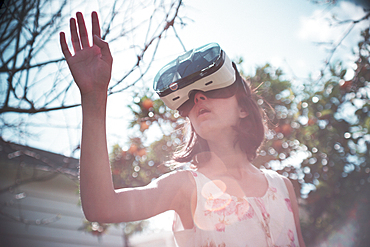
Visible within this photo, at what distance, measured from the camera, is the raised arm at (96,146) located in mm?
533

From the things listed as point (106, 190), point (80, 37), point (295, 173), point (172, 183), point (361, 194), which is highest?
point (80, 37)

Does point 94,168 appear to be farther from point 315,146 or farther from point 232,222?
Result: point 315,146

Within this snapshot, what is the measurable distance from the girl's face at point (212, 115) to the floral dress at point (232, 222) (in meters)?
0.18

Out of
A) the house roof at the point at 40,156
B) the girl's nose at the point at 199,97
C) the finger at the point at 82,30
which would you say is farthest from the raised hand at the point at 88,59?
the house roof at the point at 40,156

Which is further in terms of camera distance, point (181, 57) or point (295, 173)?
point (295, 173)

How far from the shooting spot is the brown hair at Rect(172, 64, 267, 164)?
1037mm

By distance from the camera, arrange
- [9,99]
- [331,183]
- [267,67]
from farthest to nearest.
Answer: [267,67], [331,183], [9,99]

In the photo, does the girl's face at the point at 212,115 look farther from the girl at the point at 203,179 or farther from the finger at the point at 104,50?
the finger at the point at 104,50

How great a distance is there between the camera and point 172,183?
0.77 meters

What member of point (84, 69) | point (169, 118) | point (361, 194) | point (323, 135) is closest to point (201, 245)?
point (84, 69)

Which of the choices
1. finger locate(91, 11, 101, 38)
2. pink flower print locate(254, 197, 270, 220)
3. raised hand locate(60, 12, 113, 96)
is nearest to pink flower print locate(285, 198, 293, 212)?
pink flower print locate(254, 197, 270, 220)

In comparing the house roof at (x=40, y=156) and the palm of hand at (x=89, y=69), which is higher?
the palm of hand at (x=89, y=69)

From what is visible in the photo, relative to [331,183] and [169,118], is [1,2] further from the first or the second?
[331,183]

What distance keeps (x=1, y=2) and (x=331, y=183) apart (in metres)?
2.30
